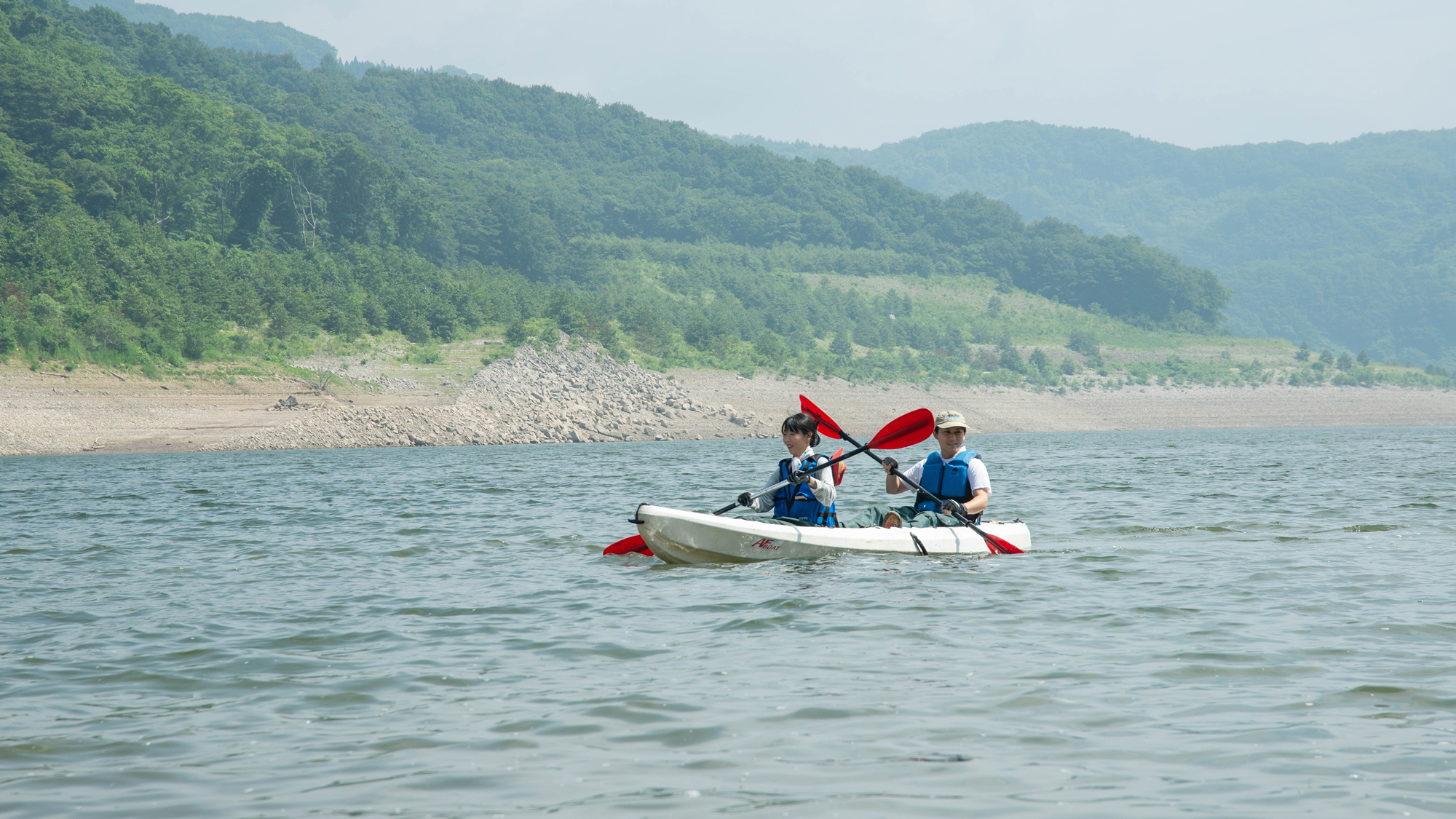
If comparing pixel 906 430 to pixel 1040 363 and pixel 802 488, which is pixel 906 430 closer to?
pixel 802 488

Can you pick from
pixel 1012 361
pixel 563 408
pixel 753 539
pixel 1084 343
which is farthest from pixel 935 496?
pixel 1084 343

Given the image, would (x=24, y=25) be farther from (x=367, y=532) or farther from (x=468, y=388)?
(x=367, y=532)

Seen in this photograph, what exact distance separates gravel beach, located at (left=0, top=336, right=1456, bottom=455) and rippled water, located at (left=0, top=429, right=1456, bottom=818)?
24.9 meters

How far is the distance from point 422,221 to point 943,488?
72.5 metres

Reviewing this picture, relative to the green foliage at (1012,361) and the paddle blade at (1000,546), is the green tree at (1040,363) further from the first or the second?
the paddle blade at (1000,546)

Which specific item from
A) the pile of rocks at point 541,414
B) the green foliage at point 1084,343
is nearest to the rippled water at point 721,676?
the pile of rocks at point 541,414

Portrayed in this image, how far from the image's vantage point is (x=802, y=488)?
456 inches

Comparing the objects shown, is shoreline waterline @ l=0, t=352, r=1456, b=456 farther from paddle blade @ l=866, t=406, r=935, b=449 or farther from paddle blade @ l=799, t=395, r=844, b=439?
paddle blade @ l=866, t=406, r=935, b=449

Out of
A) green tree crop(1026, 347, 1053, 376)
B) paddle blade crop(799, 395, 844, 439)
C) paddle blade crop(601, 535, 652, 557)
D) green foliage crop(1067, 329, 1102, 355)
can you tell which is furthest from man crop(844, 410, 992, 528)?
green foliage crop(1067, 329, 1102, 355)

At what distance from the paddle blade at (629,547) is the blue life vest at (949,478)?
301 centimetres

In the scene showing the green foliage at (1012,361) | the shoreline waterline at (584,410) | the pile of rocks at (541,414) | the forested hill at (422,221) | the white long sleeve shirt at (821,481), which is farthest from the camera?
the green foliage at (1012,361)

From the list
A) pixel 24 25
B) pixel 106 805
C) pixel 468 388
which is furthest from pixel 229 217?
pixel 106 805

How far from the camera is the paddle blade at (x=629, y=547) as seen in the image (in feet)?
39.4

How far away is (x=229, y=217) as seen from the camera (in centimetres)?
6538
